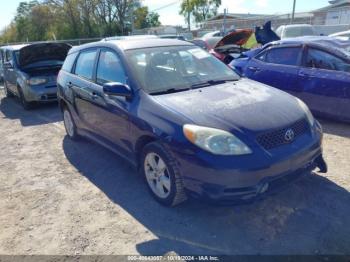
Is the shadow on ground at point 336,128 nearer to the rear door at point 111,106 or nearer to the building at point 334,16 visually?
the rear door at point 111,106

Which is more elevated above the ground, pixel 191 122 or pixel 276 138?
pixel 191 122

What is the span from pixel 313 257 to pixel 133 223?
5.51 feet

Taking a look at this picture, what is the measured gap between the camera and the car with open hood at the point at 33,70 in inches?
334

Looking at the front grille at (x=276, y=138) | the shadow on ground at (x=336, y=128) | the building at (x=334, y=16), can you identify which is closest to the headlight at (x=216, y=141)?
the front grille at (x=276, y=138)

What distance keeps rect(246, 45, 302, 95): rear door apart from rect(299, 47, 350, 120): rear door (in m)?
0.17

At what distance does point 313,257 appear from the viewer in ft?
8.95

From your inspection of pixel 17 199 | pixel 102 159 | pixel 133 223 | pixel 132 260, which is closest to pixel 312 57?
pixel 102 159

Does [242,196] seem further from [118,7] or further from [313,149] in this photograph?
[118,7]

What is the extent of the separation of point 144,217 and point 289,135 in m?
1.65

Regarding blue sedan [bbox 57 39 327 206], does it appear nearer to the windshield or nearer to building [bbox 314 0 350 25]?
the windshield

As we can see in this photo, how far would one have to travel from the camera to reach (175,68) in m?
4.09

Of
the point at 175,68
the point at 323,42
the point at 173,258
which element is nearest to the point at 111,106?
the point at 175,68

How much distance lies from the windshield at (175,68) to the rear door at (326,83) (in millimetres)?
2162

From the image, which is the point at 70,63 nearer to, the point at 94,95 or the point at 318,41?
the point at 94,95
